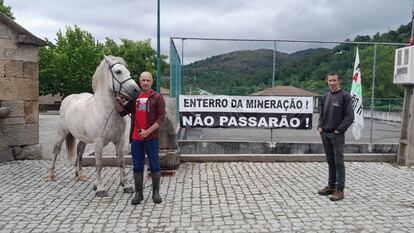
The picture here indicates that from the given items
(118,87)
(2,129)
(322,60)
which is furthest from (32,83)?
(322,60)

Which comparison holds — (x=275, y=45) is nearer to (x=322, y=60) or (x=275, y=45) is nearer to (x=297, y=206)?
(x=322, y=60)

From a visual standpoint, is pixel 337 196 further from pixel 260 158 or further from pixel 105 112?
pixel 105 112

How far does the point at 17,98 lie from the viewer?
28.2 ft

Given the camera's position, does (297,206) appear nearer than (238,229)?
No

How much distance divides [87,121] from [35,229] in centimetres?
195

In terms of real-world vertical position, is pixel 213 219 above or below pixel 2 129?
below

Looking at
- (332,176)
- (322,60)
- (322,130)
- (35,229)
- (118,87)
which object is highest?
(322,60)

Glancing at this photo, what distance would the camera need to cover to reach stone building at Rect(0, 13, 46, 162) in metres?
8.39

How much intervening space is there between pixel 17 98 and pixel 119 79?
455cm

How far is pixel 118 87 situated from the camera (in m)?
5.48

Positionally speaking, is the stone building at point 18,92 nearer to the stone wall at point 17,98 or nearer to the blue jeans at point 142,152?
the stone wall at point 17,98

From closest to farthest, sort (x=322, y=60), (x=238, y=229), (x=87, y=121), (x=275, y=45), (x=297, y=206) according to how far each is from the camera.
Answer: (x=238, y=229) < (x=297, y=206) < (x=87, y=121) < (x=275, y=45) < (x=322, y=60)

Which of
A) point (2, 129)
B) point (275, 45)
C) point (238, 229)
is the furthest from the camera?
point (275, 45)

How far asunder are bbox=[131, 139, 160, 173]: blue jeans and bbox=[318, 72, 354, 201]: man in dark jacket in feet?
9.07
